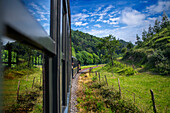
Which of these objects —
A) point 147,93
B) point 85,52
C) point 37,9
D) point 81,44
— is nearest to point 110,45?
point 85,52

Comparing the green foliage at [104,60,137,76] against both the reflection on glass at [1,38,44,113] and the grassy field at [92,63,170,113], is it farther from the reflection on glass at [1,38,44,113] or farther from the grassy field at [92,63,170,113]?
the reflection on glass at [1,38,44,113]

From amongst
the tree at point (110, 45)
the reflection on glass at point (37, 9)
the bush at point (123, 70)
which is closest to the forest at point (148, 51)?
the tree at point (110, 45)

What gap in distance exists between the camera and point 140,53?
24641 mm

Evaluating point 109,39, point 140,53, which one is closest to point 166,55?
point 140,53

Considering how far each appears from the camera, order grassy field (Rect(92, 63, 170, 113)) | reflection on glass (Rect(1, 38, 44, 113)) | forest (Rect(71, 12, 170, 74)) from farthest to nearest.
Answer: forest (Rect(71, 12, 170, 74)) < grassy field (Rect(92, 63, 170, 113)) < reflection on glass (Rect(1, 38, 44, 113))

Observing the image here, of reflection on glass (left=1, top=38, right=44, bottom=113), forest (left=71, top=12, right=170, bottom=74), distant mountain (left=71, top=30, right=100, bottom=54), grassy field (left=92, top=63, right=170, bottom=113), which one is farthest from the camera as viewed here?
distant mountain (left=71, top=30, right=100, bottom=54)

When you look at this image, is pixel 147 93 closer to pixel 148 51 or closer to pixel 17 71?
pixel 17 71

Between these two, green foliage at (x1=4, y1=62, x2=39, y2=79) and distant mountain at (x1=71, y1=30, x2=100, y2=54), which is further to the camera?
distant mountain at (x1=71, y1=30, x2=100, y2=54)

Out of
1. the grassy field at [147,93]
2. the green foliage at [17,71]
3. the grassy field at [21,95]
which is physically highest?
the green foliage at [17,71]

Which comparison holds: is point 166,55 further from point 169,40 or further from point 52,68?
point 52,68

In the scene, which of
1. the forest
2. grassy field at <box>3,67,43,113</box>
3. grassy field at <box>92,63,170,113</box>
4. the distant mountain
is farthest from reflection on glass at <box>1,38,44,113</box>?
the distant mountain

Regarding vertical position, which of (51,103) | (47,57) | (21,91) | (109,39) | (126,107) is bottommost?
(126,107)

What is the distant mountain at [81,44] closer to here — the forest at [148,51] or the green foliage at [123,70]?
the forest at [148,51]

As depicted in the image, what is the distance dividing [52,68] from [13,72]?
0.51 meters
